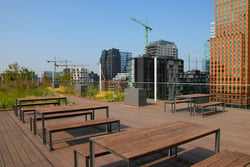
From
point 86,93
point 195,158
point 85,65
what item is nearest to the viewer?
point 195,158

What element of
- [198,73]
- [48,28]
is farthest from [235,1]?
[48,28]

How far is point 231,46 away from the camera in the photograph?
105m

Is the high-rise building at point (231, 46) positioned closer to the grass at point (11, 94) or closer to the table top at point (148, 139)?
the grass at point (11, 94)

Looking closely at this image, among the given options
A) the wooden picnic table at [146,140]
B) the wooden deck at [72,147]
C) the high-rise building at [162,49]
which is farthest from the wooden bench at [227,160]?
the high-rise building at [162,49]

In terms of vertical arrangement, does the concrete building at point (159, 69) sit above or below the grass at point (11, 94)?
above

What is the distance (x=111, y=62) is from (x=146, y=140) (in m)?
160

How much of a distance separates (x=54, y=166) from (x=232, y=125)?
417cm

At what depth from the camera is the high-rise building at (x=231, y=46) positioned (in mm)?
99688

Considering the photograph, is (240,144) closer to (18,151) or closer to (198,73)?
(18,151)

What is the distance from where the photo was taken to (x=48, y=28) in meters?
16.1

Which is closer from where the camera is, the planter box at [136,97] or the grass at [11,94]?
the grass at [11,94]

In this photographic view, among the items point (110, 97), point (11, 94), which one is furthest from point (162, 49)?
point (11, 94)

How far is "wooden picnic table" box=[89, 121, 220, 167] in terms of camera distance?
1722 millimetres

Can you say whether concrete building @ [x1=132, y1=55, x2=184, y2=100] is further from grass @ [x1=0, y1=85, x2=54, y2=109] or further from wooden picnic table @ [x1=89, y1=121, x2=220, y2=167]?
wooden picnic table @ [x1=89, y1=121, x2=220, y2=167]
